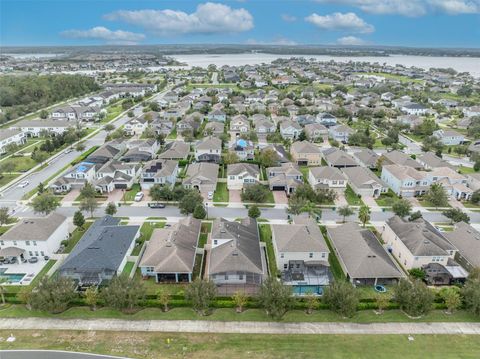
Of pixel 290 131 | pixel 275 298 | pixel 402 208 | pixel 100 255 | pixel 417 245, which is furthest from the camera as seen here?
pixel 290 131

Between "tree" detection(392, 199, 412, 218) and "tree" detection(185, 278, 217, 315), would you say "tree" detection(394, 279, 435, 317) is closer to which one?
"tree" detection(185, 278, 217, 315)

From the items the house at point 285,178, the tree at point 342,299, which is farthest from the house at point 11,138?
the tree at point 342,299

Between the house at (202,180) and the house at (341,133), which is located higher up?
the house at (341,133)

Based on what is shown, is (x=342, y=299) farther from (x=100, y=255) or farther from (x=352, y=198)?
(x=352, y=198)

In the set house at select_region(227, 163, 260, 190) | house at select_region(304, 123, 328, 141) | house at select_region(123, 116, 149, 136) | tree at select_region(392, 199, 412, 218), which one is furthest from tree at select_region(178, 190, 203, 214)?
house at select_region(123, 116, 149, 136)

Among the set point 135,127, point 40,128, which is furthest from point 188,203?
point 40,128

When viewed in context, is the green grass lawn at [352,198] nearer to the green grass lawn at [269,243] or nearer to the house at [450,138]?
the green grass lawn at [269,243]
